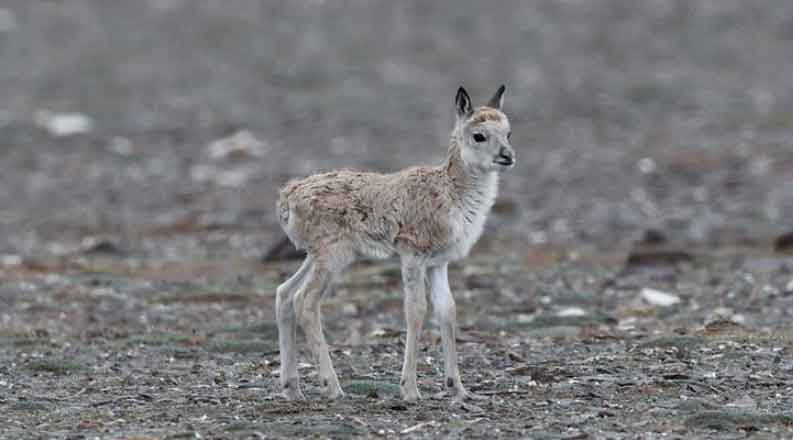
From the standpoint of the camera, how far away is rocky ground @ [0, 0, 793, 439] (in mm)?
13234

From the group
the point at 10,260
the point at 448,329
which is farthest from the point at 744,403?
the point at 10,260

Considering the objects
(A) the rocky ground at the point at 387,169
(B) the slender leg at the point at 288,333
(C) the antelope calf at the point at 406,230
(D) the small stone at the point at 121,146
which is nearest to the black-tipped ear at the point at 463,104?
(C) the antelope calf at the point at 406,230

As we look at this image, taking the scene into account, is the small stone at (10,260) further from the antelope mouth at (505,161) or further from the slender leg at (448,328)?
the antelope mouth at (505,161)

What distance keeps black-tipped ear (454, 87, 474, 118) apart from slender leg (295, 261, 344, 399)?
1601mm

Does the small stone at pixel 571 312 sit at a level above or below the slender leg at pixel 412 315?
above

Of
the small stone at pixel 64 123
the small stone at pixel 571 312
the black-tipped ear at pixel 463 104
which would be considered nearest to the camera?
the black-tipped ear at pixel 463 104

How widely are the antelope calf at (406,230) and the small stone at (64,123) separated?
944 inches

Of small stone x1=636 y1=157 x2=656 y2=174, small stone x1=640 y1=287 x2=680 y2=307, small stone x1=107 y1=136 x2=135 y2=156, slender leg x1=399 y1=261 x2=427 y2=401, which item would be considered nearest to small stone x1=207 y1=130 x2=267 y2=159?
small stone x1=107 y1=136 x2=135 y2=156

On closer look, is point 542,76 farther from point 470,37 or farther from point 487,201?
point 487,201

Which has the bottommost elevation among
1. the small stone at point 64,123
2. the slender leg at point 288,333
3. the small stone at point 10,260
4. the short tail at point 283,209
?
the slender leg at point 288,333

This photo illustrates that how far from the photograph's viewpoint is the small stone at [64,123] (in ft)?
120

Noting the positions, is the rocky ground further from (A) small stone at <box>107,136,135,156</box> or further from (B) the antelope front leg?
(B) the antelope front leg

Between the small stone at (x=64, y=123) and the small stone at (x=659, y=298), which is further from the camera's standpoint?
the small stone at (x=64, y=123)

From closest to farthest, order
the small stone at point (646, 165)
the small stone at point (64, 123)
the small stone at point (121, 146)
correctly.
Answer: the small stone at point (646, 165) < the small stone at point (121, 146) < the small stone at point (64, 123)
